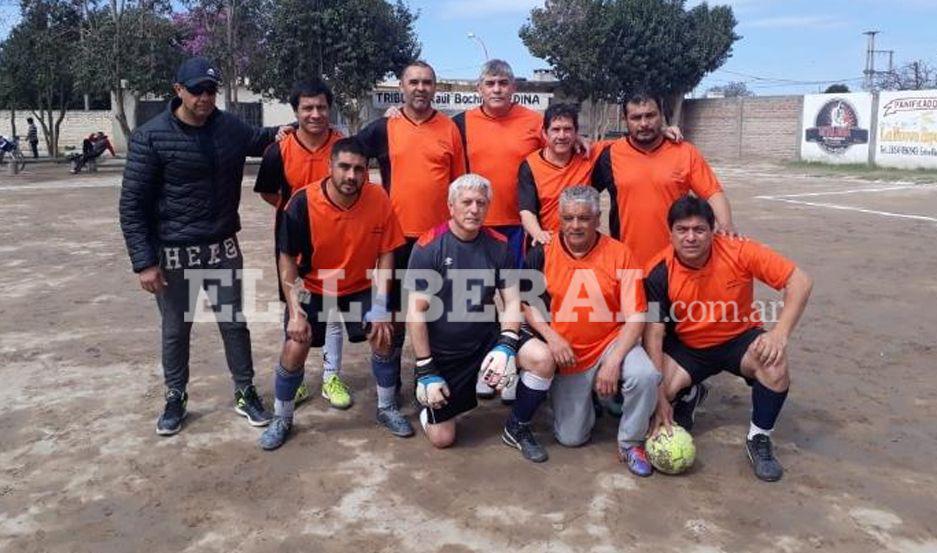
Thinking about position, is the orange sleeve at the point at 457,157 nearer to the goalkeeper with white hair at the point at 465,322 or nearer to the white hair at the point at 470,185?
the goalkeeper with white hair at the point at 465,322

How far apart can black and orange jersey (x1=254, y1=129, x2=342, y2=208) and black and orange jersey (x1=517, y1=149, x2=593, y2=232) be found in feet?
3.62

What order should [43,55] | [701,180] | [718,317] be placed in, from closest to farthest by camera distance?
1. [718,317]
2. [701,180]
3. [43,55]

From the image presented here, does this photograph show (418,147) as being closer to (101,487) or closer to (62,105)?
(101,487)

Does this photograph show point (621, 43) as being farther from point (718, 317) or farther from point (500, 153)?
point (718, 317)

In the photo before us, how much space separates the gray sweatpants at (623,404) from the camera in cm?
382

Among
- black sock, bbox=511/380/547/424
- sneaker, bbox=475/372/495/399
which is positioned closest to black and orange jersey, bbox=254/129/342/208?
sneaker, bbox=475/372/495/399

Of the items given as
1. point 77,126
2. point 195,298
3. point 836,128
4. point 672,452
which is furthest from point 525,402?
point 77,126

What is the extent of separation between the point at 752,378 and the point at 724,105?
29.1 m

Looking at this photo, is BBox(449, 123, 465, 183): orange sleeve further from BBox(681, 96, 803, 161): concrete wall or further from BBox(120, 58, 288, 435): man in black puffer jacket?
BBox(681, 96, 803, 161): concrete wall

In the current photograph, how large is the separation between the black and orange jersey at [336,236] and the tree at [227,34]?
21.0 meters

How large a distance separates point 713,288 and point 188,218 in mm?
2638

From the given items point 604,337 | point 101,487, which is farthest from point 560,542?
point 101,487

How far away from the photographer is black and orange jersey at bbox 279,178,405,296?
4090 millimetres

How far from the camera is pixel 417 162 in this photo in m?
4.46
